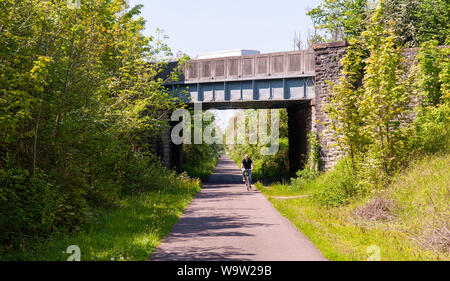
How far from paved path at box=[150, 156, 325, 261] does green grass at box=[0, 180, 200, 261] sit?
12.8 inches

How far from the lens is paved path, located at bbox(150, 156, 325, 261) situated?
306 inches

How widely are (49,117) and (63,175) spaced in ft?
4.72

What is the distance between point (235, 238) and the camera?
31.1 ft

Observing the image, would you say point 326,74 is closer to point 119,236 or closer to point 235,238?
point 235,238

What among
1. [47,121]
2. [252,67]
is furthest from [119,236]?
[252,67]

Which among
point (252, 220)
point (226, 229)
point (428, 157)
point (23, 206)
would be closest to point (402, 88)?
point (428, 157)

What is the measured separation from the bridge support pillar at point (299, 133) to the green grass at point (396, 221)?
9.48 metres

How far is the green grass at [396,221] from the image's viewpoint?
26.4 ft

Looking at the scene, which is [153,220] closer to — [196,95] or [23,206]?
[23,206]

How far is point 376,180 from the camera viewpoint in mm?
13516

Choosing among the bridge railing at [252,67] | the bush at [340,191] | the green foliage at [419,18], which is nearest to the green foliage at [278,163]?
the bridge railing at [252,67]

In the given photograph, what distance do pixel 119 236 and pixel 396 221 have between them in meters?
6.84

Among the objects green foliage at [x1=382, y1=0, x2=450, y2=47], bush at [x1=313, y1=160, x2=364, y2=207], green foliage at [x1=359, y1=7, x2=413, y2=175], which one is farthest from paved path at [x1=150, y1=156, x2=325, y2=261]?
green foliage at [x1=382, y1=0, x2=450, y2=47]

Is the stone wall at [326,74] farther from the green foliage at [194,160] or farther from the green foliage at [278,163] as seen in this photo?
the green foliage at [194,160]
